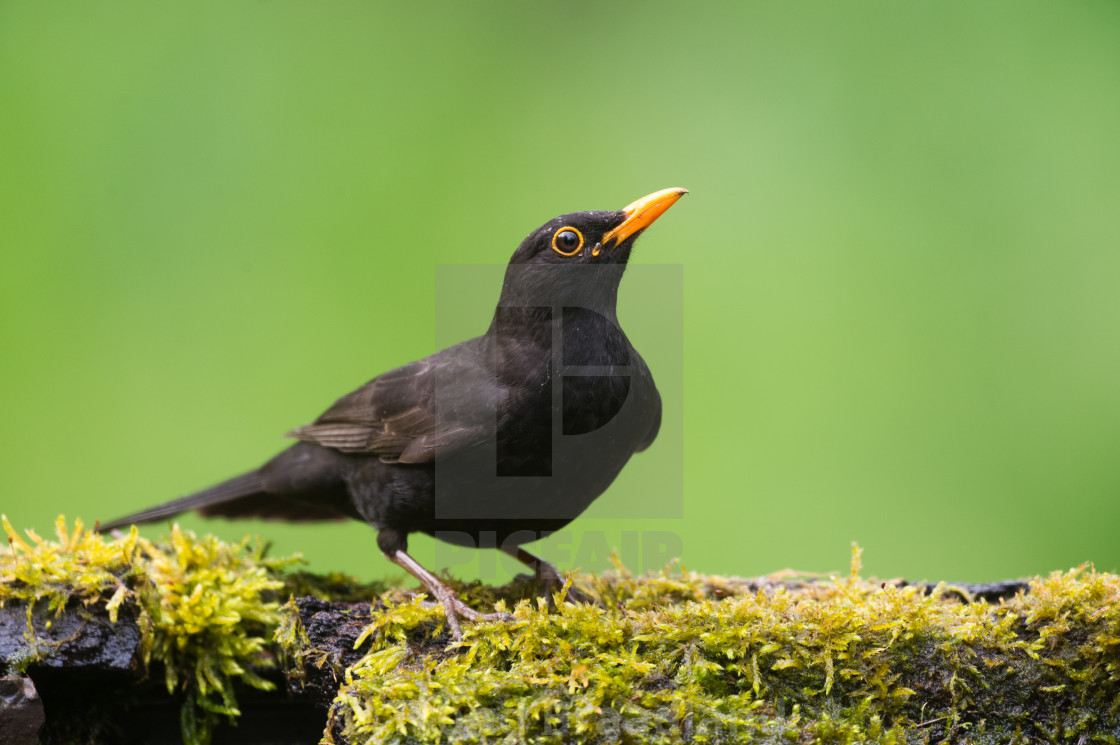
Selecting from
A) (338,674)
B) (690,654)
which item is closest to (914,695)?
(690,654)

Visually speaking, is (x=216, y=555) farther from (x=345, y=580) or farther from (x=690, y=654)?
(x=690, y=654)

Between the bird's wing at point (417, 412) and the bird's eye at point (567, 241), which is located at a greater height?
the bird's eye at point (567, 241)

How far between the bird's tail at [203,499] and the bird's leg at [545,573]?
143cm

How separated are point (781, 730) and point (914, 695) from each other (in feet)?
1.67

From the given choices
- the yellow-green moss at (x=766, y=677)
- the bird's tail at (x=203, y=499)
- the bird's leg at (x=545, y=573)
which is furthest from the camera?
the bird's tail at (x=203, y=499)

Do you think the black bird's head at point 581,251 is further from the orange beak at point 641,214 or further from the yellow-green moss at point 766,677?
the yellow-green moss at point 766,677

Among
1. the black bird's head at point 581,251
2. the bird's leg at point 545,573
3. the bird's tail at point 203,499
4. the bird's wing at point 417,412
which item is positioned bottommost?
the bird's leg at point 545,573

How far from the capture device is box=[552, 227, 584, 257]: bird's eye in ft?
11.9

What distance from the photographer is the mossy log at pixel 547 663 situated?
2.57m

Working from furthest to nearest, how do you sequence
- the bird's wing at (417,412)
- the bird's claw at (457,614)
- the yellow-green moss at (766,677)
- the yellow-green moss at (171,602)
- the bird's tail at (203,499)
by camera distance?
the bird's tail at (203,499), the bird's wing at (417,412), the yellow-green moss at (171,602), the bird's claw at (457,614), the yellow-green moss at (766,677)

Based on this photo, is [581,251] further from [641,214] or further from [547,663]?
[547,663]

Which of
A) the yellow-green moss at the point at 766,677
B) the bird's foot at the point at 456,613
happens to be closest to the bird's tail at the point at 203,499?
the bird's foot at the point at 456,613

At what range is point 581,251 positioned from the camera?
143 inches

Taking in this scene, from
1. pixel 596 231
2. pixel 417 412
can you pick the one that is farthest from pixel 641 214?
pixel 417 412
